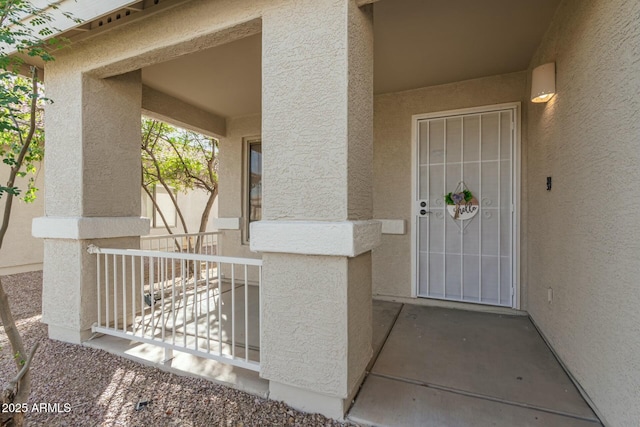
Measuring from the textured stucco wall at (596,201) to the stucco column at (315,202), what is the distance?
1.32m

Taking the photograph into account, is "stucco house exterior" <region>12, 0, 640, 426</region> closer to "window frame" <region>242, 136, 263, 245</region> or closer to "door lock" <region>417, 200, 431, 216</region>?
"door lock" <region>417, 200, 431, 216</region>

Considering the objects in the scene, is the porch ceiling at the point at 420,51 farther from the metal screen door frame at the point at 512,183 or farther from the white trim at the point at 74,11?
the white trim at the point at 74,11

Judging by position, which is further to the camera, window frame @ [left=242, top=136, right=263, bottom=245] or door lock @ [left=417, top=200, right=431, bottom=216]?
window frame @ [left=242, top=136, right=263, bottom=245]

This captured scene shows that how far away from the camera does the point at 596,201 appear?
1812mm

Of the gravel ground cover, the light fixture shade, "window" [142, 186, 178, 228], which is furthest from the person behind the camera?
"window" [142, 186, 178, 228]

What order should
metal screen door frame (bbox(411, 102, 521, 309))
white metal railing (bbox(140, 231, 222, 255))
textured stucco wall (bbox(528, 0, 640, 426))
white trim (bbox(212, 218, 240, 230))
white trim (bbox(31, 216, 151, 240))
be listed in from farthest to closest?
1. white trim (bbox(212, 218, 240, 230))
2. white metal railing (bbox(140, 231, 222, 255))
3. metal screen door frame (bbox(411, 102, 521, 309))
4. white trim (bbox(31, 216, 151, 240))
5. textured stucco wall (bbox(528, 0, 640, 426))

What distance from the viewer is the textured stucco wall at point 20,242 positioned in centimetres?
597

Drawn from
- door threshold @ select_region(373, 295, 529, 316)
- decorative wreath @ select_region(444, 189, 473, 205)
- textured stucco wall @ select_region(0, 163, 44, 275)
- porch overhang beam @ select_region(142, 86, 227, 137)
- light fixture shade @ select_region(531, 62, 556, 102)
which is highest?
porch overhang beam @ select_region(142, 86, 227, 137)

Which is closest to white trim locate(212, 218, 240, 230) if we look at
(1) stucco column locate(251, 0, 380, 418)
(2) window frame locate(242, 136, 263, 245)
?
(2) window frame locate(242, 136, 263, 245)

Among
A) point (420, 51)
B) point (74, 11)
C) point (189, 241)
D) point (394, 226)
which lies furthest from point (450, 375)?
point (189, 241)

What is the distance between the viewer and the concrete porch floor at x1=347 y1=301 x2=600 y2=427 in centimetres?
180

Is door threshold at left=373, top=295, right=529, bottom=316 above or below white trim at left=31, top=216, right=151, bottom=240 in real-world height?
below

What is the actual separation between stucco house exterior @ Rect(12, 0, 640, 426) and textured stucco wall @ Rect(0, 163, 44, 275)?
446 centimetres

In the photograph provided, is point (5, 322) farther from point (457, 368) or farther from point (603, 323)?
point (603, 323)
